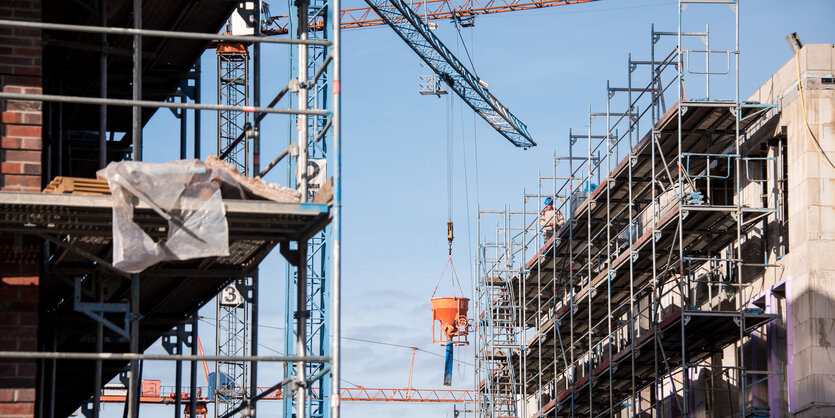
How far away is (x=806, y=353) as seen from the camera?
23234mm

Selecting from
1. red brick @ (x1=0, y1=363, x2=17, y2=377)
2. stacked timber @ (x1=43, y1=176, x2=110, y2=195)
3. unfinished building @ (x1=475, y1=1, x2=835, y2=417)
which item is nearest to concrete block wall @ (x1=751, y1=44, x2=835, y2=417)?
unfinished building @ (x1=475, y1=1, x2=835, y2=417)

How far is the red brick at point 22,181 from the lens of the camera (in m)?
11.8

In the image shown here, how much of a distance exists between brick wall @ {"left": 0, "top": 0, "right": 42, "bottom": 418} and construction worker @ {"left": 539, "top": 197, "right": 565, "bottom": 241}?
26010 mm

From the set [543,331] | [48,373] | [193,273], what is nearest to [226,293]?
[543,331]

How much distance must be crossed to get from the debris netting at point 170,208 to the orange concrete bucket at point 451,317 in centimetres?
3927

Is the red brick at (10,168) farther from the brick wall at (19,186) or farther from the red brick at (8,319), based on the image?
the red brick at (8,319)

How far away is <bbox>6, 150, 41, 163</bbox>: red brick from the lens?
38.9 feet

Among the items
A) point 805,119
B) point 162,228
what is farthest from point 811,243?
point 162,228

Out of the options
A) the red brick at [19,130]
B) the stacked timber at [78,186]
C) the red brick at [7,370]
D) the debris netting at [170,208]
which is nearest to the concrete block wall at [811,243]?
the debris netting at [170,208]

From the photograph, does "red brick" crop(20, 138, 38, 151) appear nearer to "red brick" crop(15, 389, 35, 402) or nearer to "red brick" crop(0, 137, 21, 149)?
"red brick" crop(0, 137, 21, 149)

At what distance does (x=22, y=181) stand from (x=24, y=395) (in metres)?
1.98

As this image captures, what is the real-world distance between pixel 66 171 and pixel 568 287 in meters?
22.5

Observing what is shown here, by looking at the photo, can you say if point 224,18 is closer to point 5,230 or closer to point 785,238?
point 5,230

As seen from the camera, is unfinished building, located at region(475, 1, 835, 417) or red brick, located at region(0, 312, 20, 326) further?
unfinished building, located at region(475, 1, 835, 417)
